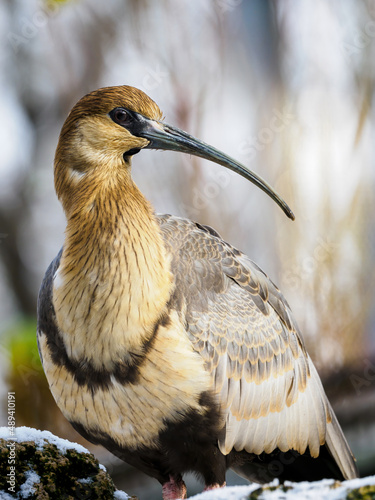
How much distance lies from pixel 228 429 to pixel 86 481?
346 mm

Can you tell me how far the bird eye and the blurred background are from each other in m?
1.18

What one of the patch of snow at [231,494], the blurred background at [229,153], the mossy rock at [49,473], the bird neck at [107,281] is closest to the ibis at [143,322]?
the bird neck at [107,281]

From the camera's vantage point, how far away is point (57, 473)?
3.75 feet

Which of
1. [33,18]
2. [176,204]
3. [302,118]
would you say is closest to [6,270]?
[176,204]

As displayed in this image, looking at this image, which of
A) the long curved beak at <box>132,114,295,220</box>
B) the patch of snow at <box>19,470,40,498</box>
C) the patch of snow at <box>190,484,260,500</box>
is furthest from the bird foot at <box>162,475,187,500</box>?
the long curved beak at <box>132,114,295,220</box>

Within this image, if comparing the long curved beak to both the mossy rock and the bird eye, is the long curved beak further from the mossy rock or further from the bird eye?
the mossy rock

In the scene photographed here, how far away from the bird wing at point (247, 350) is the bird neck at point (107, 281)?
10 cm

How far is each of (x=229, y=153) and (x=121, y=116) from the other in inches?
54.2

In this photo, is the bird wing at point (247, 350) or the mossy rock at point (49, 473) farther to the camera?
the bird wing at point (247, 350)

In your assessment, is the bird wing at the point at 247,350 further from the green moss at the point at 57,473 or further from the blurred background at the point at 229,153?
the blurred background at the point at 229,153

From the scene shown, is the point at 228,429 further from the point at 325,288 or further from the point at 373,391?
the point at 373,391

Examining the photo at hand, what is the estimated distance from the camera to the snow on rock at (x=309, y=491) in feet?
2.54

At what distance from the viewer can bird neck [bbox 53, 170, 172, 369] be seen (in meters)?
1.21

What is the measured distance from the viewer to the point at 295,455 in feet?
4.97
